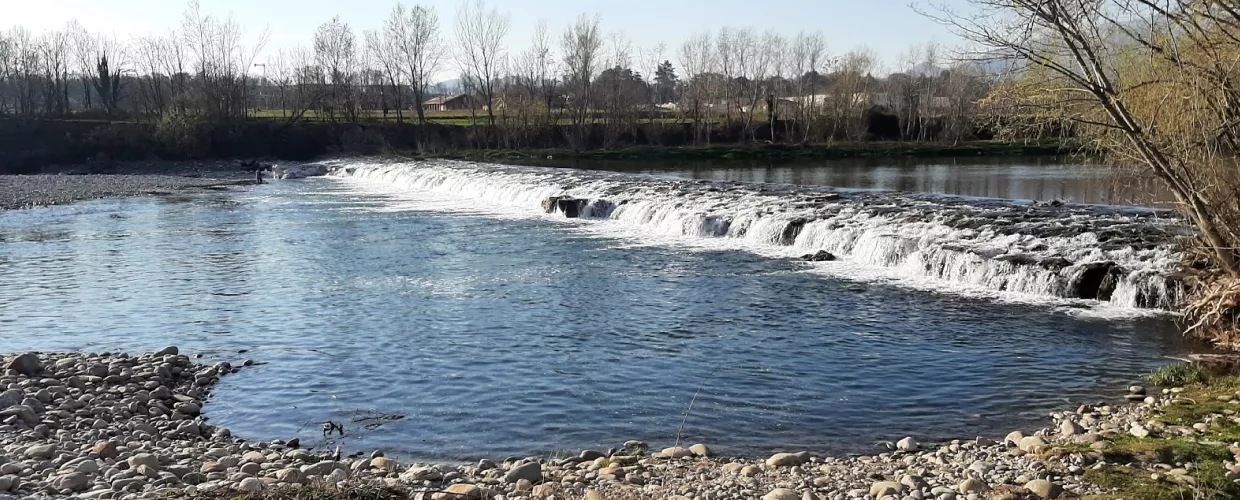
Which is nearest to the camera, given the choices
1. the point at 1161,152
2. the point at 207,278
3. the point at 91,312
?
the point at 1161,152

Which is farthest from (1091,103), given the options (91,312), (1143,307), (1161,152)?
(91,312)

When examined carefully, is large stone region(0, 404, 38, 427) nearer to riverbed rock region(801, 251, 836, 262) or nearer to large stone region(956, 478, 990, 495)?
large stone region(956, 478, 990, 495)

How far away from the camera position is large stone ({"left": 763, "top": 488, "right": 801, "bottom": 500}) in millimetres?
5309

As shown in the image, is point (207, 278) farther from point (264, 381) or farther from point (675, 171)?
point (675, 171)

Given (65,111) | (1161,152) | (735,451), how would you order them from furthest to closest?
(65,111), (1161,152), (735,451)

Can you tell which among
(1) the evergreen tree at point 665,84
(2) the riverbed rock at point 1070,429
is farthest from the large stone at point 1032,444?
(1) the evergreen tree at point 665,84

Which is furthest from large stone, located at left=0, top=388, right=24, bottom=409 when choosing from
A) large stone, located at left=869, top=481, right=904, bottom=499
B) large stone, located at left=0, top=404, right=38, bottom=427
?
large stone, located at left=869, top=481, right=904, bottom=499

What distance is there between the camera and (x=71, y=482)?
580cm

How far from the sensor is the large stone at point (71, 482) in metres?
5.77

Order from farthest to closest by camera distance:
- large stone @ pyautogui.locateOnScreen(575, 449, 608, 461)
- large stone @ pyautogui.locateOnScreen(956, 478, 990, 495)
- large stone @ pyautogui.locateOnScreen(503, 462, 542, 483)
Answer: large stone @ pyautogui.locateOnScreen(575, 449, 608, 461)
large stone @ pyautogui.locateOnScreen(503, 462, 542, 483)
large stone @ pyautogui.locateOnScreen(956, 478, 990, 495)

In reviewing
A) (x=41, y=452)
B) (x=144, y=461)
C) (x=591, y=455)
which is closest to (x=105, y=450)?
(x=41, y=452)

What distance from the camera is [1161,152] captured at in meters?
9.12

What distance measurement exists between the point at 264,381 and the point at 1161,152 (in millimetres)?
9049

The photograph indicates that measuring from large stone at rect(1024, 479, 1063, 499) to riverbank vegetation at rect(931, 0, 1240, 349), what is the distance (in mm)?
3873
